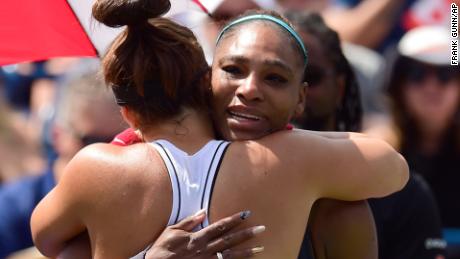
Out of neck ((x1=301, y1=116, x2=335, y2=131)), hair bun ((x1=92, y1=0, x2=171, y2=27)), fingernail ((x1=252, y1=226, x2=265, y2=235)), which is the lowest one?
neck ((x1=301, y1=116, x2=335, y2=131))

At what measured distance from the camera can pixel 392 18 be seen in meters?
7.15

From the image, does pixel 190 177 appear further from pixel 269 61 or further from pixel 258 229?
pixel 269 61

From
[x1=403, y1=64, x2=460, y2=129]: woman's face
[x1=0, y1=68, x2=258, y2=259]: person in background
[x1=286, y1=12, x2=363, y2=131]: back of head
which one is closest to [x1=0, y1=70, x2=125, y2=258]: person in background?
[x1=0, y1=68, x2=258, y2=259]: person in background

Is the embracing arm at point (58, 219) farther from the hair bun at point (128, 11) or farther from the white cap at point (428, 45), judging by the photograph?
the white cap at point (428, 45)

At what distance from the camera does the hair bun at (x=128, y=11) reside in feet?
11.6

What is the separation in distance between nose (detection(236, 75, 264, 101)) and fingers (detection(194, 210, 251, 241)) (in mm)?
364

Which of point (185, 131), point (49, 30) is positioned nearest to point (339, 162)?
point (185, 131)

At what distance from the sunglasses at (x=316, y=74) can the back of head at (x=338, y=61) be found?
67 mm

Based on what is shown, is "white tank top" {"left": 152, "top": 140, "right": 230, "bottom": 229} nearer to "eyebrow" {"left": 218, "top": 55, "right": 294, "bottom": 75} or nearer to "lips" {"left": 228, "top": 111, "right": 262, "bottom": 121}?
"lips" {"left": 228, "top": 111, "right": 262, "bottom": 121}

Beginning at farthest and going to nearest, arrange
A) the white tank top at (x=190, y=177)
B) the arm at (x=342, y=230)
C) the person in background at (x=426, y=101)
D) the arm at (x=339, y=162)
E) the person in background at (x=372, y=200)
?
1. the person in background at (x=426, y=101)
2. the person in background at (x=372, y=200)
3. the arm at (x=342, y=230)
4. the arm at (x=339, y=162)
5. the white tank top at (x=190, y=177)

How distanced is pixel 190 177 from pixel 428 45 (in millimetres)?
3480

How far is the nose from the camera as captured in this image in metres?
3.56

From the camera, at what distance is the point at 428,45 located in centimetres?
661

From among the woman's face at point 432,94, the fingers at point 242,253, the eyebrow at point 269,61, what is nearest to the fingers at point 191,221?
the fingers at point 242,253
